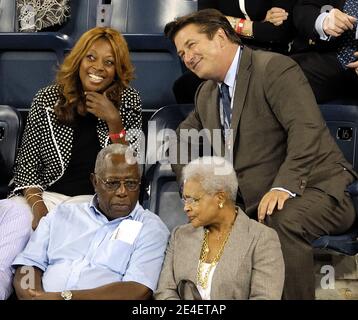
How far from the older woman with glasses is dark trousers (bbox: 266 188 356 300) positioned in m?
0.16

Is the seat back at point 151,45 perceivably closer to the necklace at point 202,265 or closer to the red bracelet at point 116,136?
the red bracelet at point 116,136

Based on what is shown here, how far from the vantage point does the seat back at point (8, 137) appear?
121 inches

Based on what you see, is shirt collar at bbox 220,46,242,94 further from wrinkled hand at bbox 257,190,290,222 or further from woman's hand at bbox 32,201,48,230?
woman's hand at bbox 32,201,48,230

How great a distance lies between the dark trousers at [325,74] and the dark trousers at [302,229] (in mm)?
700

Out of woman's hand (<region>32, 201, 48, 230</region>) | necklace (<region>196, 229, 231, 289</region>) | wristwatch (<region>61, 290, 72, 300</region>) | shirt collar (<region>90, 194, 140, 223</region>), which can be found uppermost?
shirt collar (<region>90, 194, 140, 223</region>)

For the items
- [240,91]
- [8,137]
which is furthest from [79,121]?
[240,91]

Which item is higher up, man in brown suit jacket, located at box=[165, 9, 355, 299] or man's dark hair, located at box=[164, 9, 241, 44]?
man's dark hair, located at box=[164, 9, 241, 44]

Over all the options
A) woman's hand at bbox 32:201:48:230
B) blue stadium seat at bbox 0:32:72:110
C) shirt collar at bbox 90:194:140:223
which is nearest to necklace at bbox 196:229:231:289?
shirt collar at bbox 90:194:140:223

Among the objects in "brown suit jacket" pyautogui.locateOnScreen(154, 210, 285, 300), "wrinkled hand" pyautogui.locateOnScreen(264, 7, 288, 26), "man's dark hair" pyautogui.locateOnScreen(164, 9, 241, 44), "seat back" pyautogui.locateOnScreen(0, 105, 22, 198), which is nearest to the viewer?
"brown suit jacket" pyautogui.locateOnScreen(154, 210, 285, 300)

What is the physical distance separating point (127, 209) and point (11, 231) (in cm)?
36

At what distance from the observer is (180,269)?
228 cm

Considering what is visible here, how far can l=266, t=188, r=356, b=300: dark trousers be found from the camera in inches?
93.1

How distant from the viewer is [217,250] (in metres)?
2.26

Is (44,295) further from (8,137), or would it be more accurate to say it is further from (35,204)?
(8,137)
